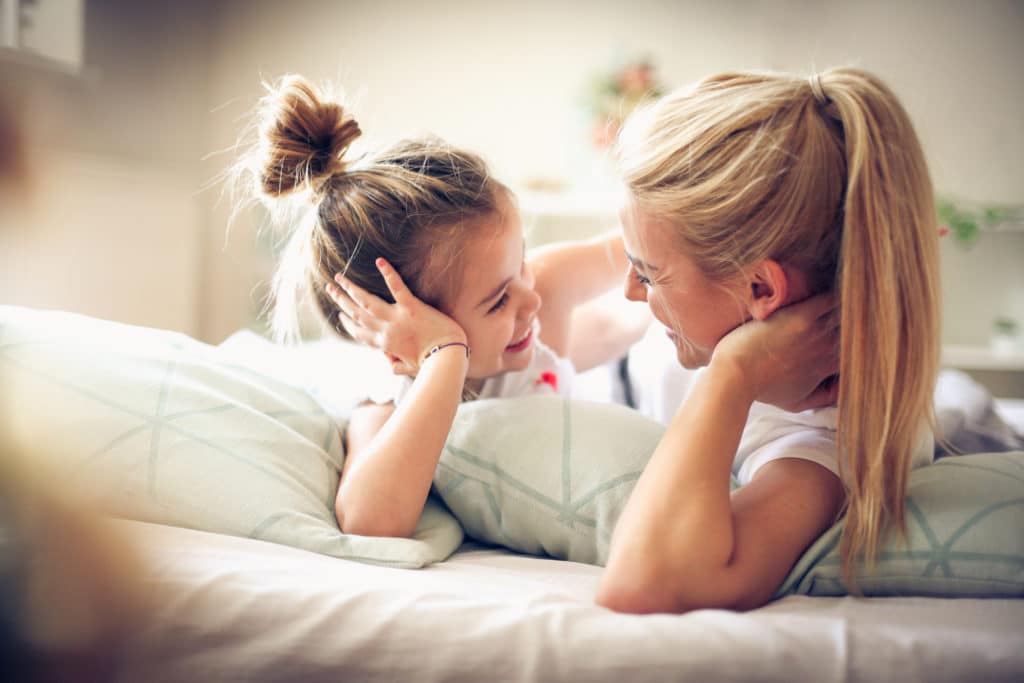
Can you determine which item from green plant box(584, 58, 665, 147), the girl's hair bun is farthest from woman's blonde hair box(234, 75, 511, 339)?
green plant box(584, 58, 665, 147)

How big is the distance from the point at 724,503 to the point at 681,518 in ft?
0.15

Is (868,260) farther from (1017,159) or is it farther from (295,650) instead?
(1017,159)

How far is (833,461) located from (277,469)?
23.9 inches

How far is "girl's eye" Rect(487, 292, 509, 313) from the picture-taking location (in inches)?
42.2

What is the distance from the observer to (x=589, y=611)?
2.19 feet

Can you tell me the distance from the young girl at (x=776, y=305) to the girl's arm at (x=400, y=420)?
10.1 inches

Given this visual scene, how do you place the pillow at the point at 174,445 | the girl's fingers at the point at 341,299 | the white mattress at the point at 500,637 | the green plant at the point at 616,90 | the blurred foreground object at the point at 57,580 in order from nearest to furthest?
the blurred foreground object at the point at 57,580, the white mattress at the point at 500,637, the pillow at the point at 174,445, the girl's fingers at the point at 341,299, the green plant at the point at 616,90

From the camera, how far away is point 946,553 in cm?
75

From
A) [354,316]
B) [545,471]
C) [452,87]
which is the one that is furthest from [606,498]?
[452,87]

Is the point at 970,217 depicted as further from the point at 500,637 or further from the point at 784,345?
the point at 500,637

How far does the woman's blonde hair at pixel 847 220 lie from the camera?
748 millimetres

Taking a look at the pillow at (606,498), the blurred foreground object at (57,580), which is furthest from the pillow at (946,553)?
the blurred foreground object at (57,580)

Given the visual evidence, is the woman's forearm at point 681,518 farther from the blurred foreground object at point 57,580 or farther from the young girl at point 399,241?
the blurred foreground object at point 57,580

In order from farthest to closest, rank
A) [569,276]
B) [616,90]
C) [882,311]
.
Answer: [616,90] → [569,276] → [882,311]
